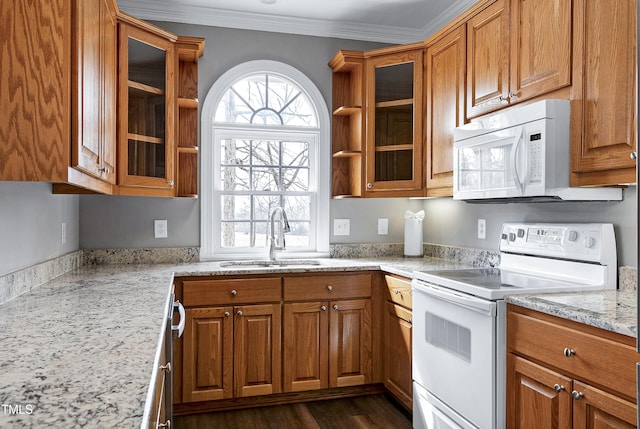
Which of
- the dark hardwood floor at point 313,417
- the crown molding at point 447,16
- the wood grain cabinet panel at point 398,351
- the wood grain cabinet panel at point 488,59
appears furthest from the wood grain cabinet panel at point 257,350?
the crown molding at point 447,16

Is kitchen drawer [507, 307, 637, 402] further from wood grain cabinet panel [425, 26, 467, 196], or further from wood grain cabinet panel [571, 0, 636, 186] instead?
wood grain cabinet panel [425, 26, 467, 196]

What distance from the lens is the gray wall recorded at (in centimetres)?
181

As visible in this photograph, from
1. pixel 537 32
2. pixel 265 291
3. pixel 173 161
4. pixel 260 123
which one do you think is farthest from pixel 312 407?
pixel 537 32

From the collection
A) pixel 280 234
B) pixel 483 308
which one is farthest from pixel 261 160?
pixel 483 308

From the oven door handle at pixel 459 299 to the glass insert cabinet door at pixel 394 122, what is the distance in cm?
90

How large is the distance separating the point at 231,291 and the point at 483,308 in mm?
1448

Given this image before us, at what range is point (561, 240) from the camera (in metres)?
2.28

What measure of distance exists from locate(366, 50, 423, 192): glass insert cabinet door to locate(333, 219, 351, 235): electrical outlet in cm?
44

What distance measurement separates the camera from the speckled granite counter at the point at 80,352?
823mm

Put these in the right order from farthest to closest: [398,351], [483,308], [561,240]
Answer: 1. [398,351]
2. [561,240]
3. [483,308]

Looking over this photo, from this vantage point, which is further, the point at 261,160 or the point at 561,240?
the point at 261,160

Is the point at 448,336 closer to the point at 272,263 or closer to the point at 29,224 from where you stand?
the point at 272,263

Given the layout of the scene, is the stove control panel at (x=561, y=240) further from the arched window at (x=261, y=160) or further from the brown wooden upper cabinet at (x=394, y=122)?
the arched window at (x=261, y=160)

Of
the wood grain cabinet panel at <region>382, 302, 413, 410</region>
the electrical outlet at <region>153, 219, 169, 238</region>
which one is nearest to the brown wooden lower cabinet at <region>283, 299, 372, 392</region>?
the wood grain cabinet panel at <region>382, 302, 413, 410</region>
